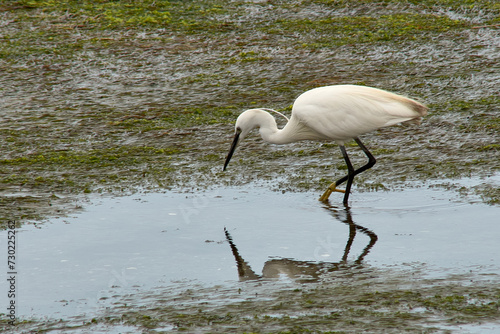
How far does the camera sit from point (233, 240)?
5.94 meters

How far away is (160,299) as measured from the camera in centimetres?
484

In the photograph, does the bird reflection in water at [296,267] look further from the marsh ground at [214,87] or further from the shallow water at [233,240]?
the marsh ground at [214,87]

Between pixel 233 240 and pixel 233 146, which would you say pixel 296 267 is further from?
pixel 233 146

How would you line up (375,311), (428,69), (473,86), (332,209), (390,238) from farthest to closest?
(428,69) → (473,86) → (332,209) → (390,238) → (375,311)

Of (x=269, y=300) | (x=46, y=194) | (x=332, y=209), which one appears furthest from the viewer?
(x=46, y=194)

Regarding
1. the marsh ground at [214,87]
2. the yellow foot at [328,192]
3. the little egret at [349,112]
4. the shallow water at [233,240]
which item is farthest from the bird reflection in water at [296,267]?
the marsh ground at [214,87]

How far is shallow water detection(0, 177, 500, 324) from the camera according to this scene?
5.15 meters

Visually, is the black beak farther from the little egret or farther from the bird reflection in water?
the bird reflection in water

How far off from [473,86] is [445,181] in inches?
100

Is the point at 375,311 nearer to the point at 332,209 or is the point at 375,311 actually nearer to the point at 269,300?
the point at 269,300

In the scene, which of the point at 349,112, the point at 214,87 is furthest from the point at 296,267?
the point at 214,87

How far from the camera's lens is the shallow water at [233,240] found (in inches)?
Answer: 203

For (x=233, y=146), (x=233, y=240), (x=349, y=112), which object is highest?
(x=349, y=112)

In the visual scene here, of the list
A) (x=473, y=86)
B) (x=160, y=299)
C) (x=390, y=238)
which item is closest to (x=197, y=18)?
(x=473, y=86)
